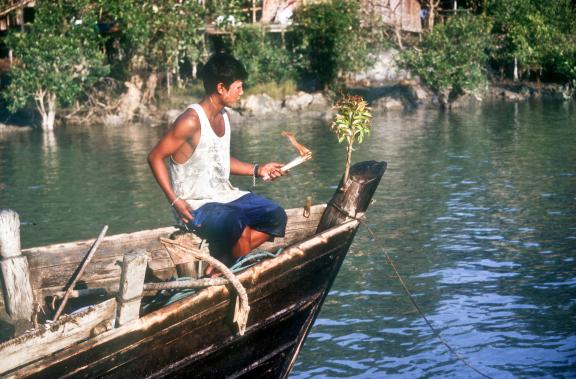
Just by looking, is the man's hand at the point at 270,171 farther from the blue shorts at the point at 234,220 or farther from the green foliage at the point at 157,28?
the green foliage at the point at 157,28

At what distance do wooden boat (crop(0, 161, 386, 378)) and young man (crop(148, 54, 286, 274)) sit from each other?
0.47m

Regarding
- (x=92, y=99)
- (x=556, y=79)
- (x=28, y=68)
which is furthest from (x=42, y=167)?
(x=556, y=79)

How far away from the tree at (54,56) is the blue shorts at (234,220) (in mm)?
21842

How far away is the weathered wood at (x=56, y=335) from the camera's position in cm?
430

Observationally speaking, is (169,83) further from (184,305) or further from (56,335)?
(56,335)

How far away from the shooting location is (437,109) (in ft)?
105

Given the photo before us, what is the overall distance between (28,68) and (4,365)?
24142 millimetres

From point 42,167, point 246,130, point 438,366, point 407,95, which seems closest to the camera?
point 438,366

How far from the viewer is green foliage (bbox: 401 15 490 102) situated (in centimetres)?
3130

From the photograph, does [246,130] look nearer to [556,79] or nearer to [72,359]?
[556,79]

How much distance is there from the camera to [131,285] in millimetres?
4648

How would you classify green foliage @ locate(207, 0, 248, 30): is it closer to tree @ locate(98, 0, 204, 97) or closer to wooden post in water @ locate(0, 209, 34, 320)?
tree @ locate(98, 0, 204, 97)

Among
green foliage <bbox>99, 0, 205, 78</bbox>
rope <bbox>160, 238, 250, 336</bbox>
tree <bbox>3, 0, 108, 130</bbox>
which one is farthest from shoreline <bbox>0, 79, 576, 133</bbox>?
rope <bbox>160, 238, 250, 336</bbox>

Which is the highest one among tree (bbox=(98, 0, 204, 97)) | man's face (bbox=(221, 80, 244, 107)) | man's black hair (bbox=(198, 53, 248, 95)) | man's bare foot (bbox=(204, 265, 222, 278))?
tree (bbox=(98, 0, 204, 97))
